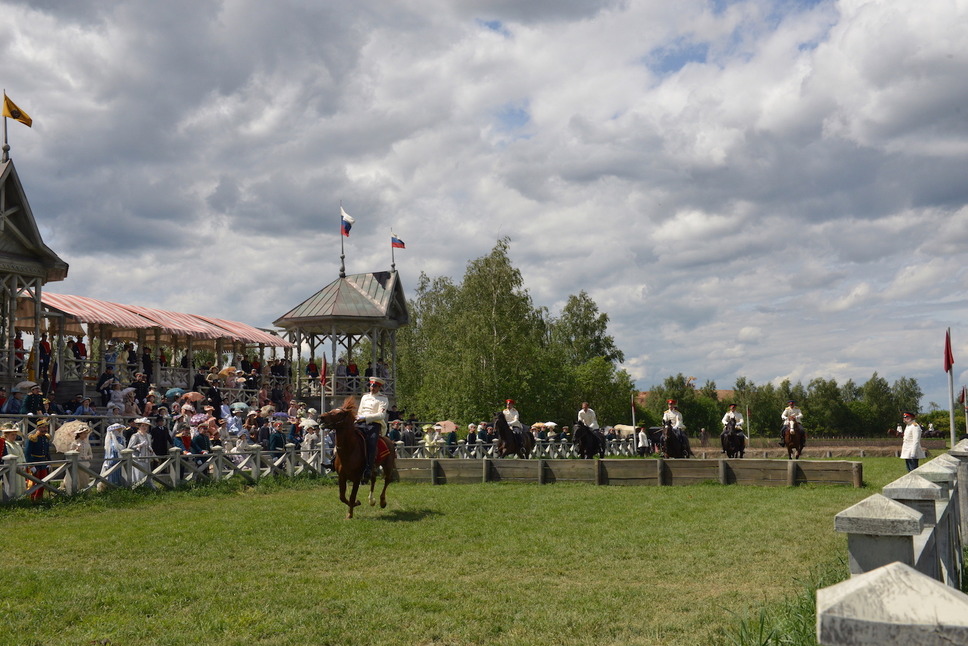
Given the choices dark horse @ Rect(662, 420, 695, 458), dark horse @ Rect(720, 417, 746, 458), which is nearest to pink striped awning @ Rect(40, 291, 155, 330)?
dark horse @ Rect(662, 420, 695, 458)

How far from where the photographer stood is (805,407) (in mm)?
99312

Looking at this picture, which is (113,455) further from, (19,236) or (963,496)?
(963,496)

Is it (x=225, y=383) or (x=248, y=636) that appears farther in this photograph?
(x=225, y=383)

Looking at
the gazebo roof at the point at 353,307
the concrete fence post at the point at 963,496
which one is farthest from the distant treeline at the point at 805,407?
the concrete fence post at the point at 963,496

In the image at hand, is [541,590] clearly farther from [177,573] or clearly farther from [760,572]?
[177,573]

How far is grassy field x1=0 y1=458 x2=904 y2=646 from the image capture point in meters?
7.28

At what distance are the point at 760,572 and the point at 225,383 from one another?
2776 centimetres

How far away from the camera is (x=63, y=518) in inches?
609

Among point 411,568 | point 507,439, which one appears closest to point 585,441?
point 507,439

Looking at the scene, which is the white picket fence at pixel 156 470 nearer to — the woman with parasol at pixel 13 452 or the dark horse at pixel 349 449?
the woman with parasol at pixel 13 452

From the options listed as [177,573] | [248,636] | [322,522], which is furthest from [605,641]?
[322,522]

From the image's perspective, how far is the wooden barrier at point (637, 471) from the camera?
65.1 ft

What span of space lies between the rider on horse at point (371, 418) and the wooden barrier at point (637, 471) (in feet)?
22.8

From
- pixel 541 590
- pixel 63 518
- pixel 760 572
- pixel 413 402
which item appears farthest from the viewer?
pixel 413 402
